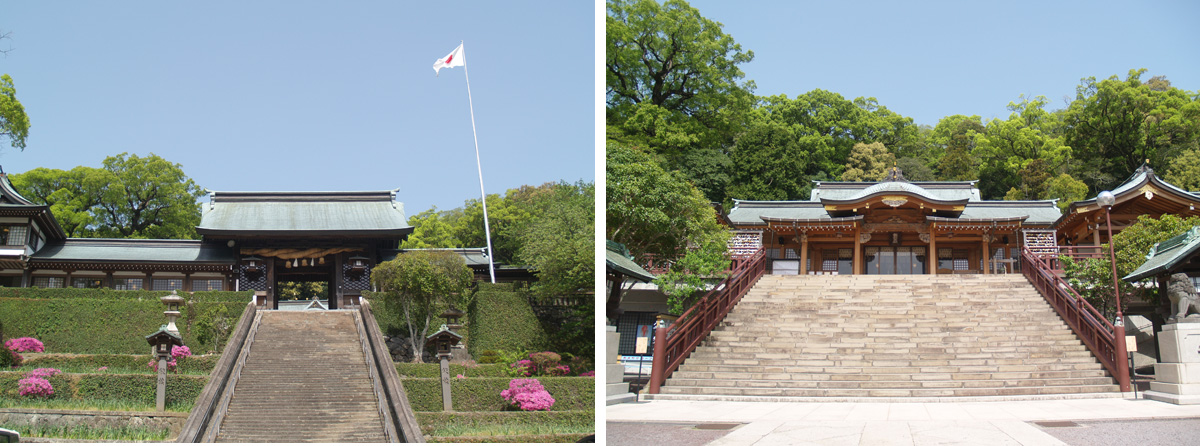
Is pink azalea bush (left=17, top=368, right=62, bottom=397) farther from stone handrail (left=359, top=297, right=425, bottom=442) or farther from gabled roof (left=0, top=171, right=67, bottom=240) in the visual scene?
gabled roof (left=0, top=171, right=67, bottom=240)

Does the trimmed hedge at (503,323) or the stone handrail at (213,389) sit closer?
the stone handrail at (213,389)

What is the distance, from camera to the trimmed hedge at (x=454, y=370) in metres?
15.2

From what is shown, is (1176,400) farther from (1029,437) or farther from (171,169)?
(171,169)

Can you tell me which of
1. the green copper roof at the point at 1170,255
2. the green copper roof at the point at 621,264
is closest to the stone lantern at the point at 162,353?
the green copper roof at the point at 621,264

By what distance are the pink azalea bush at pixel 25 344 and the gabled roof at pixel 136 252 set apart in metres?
6.20

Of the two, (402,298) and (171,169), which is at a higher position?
(171,169)

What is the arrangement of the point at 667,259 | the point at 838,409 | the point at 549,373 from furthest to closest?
1. the point at 667,259
2. the point at 549,373
3. the point at 838,409

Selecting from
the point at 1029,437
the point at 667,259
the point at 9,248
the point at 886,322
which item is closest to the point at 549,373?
the point at 667,259

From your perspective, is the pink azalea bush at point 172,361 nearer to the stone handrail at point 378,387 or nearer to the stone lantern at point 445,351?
the stone handrail at point 378,387

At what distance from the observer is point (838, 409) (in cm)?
1022

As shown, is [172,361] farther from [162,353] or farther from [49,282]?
[49,282]

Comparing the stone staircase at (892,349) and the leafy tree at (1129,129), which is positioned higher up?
the leafy tree at (1129,129)

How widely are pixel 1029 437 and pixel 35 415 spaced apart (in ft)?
43.1

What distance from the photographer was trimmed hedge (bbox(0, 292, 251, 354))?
57.1 ft
